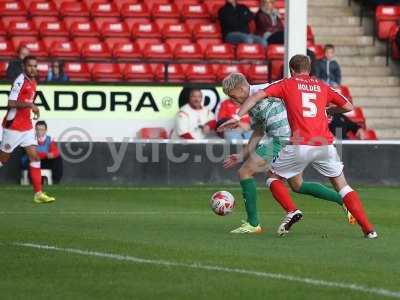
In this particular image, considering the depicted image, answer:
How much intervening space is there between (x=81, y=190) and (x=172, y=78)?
165 inches

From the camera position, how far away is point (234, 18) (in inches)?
957

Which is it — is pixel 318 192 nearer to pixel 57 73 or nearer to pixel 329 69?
pixel 57 73

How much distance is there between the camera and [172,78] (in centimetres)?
2320

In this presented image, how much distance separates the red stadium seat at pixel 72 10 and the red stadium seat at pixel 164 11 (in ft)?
4.32

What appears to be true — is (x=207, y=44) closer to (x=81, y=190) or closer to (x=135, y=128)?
(x=135, y=128)

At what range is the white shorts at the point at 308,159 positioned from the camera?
1237 cm

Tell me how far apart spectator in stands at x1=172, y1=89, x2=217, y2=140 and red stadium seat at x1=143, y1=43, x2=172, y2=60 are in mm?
1855

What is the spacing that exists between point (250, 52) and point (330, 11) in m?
3.57

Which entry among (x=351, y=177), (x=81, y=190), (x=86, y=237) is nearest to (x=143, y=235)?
(x=86, y=237)

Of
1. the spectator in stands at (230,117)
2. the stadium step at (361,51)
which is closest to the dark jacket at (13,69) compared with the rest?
the spectator in stands at (230,117)

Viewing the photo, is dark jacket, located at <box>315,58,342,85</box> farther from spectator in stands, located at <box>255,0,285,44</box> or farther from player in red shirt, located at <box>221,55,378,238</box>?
player in red shirt, located at <box>221,55,378,238</box>

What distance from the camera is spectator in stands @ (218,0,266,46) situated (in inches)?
956

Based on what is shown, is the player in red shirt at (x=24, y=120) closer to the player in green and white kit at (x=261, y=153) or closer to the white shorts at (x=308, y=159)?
the player in green and white kit at (x=261, y=153)

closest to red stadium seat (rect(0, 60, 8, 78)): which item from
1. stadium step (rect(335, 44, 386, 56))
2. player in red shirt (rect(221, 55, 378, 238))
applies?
stadium step (rect(335, 44, 386, 56))
